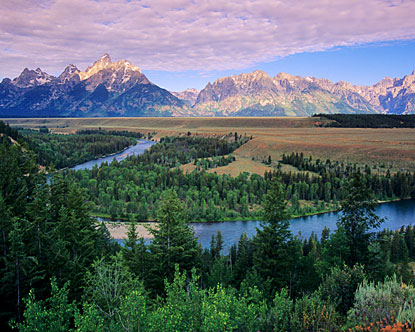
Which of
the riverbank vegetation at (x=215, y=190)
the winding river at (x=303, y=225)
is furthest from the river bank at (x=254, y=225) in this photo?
the riverbank vegetation at (x=215, y=190)

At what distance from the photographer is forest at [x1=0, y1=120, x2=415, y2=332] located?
14.3m

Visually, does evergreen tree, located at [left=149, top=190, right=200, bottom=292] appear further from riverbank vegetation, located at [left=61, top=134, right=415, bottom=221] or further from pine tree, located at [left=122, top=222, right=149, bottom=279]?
riverbank vegetation, located at [left=61, top=134, right=415, bottom=221]

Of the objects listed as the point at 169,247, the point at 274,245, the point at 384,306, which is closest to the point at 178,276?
the point at 169,247

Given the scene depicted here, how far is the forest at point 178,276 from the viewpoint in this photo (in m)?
14.3

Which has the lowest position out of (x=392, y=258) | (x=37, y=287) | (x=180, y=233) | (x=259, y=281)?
(x=392, y=258)

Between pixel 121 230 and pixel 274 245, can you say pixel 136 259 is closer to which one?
pixel 274 245

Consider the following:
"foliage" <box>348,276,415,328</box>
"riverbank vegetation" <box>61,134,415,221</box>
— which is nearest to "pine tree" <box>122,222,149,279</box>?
"foliage" <box>348,276,415,328</box>

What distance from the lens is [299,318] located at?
1480 cm

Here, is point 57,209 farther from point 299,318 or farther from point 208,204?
point 208,204

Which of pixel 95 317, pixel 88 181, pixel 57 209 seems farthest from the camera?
pixel 88 181

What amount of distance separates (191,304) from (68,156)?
171372 mm

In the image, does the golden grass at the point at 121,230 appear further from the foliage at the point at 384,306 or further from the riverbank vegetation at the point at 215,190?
the foliage at the point at 384,306

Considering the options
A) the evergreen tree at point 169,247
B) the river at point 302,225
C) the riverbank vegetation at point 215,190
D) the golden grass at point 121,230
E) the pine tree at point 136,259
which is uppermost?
the evergreen tree at point 169,247

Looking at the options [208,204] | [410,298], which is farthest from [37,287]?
[208,204]
